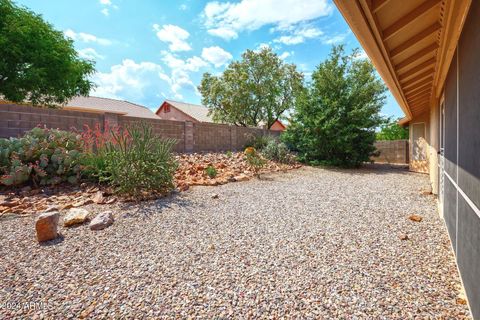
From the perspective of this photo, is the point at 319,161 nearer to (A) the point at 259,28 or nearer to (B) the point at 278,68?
(A) the point at 259,28

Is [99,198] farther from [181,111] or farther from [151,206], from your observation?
[181,111]

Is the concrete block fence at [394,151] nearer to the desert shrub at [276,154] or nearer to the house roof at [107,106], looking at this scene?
the desert shrub at [276,154]

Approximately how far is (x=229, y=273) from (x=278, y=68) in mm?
19343

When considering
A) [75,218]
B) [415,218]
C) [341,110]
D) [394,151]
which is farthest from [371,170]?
[75,218]

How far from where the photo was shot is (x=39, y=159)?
4.49m

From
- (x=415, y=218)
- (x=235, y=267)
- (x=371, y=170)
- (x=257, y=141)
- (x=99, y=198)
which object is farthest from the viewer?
(x=257, y=141)

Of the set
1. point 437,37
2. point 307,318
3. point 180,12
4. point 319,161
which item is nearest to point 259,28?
point 180,12

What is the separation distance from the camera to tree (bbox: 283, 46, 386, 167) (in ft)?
30.6

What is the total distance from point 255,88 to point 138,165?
51.9 feet

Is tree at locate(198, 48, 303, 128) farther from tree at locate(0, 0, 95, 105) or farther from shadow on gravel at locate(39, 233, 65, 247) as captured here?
shadow on gravel at locate(39, 233, 65, 247)

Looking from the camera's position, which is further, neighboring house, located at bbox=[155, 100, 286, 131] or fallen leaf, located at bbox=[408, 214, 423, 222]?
neighboring house, located at bbox=[155, 100, 286, 131]

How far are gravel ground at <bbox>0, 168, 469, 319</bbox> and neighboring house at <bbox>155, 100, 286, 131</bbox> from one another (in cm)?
2020

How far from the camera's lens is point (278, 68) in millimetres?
18844

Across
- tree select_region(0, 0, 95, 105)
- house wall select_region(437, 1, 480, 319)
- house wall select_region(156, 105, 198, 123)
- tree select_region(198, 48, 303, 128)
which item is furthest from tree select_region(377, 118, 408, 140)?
tree select_region(0, 0, 95, 105)
